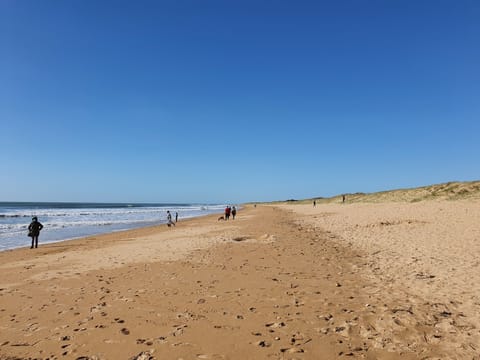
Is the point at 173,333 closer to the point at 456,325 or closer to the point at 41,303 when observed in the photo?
the point at 41,303

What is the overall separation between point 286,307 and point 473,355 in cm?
340

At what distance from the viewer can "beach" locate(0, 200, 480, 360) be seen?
17.1ft

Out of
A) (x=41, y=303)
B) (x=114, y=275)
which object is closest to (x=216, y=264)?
(x=114, y=275)

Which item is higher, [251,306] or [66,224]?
[251,306]

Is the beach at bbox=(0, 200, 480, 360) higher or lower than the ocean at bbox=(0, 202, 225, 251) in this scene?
higher

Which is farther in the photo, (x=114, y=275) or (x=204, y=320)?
(x=114, y=275)

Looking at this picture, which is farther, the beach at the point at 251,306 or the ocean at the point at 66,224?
the ocean at the point at 66,224

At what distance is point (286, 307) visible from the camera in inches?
275

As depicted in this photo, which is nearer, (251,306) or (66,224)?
(251,306)

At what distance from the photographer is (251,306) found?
7117mm

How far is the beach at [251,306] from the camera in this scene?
205 inches

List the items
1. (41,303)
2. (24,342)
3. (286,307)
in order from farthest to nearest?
(41,303) → (286,307) → (24,342)

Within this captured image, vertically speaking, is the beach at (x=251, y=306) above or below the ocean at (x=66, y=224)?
above

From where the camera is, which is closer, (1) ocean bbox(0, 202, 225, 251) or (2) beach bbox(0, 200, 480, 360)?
(2) beach bbox(0, 200, 480, 360)
